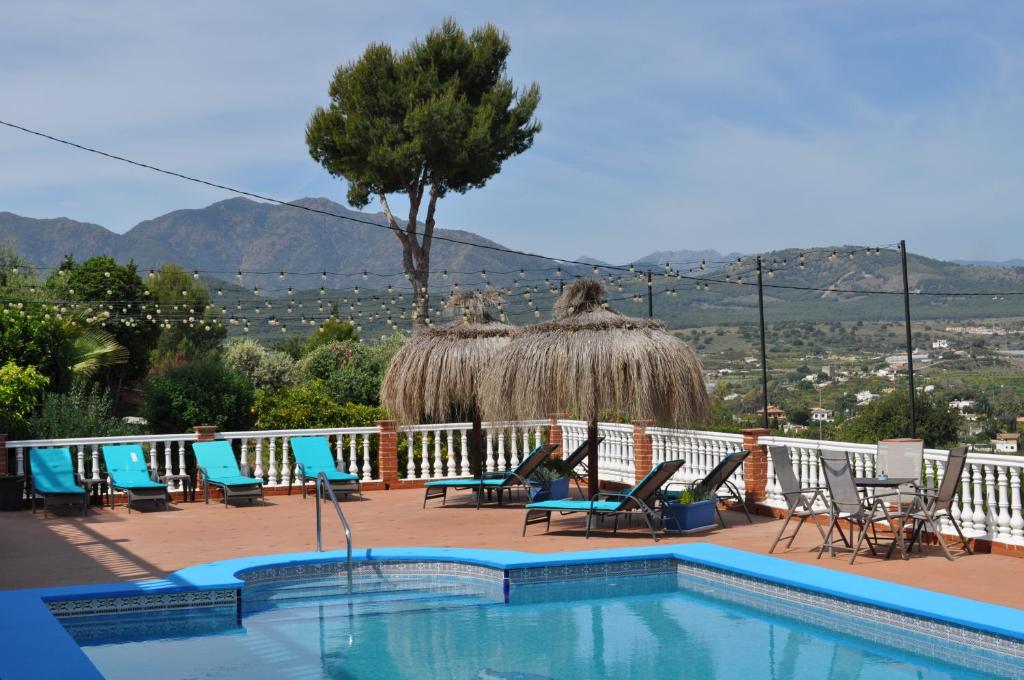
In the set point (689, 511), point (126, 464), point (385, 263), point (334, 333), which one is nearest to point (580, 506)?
point (689, 511)

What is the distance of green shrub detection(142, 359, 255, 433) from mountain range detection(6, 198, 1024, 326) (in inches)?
309

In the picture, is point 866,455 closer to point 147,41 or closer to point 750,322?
point 147,41

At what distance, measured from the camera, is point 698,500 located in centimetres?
1132

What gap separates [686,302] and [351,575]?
51632mm

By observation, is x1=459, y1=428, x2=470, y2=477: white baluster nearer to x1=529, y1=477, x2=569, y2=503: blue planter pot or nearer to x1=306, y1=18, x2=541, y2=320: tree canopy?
x1=529, y1=477, x2=569, y2=503: blue planter pot

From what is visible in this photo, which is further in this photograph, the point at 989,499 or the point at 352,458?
the point at 352,458

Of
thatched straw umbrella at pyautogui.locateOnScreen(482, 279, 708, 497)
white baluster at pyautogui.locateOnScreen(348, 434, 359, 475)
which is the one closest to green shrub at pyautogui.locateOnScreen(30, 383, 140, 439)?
white baluster at pyautogui.locateOnScreen(348, 434, 359, 475)

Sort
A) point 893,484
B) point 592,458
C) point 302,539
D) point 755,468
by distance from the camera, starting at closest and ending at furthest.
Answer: point 893,484 < point 302,539 < point 592,458 < point 755,468

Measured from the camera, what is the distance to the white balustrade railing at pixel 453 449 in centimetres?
1587

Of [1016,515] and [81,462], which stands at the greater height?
[81,462]

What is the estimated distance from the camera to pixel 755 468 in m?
12.2

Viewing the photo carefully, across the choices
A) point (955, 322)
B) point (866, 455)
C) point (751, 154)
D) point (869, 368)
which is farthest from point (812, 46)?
point (955, 322)

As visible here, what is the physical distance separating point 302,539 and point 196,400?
25.6 feet

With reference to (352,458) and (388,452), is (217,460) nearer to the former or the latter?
(352,458)
